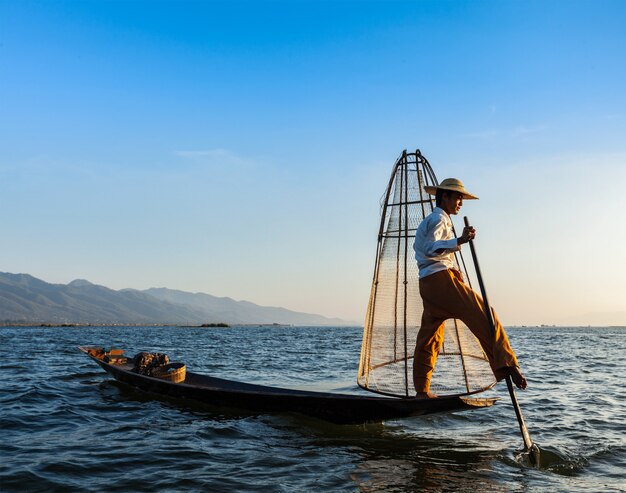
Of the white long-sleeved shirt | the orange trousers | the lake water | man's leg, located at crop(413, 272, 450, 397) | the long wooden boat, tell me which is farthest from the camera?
the long wooden boat

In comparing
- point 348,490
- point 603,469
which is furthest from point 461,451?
point 348,490

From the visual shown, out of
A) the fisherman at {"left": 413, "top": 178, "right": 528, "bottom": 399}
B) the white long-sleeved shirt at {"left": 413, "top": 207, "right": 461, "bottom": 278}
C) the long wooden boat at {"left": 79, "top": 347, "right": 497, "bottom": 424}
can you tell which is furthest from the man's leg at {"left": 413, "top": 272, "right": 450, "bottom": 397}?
the long wooden boat at {"left": 79, "top": 347, "right": 497, "bottom": 424}

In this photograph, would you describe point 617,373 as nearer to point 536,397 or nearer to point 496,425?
point 536,397

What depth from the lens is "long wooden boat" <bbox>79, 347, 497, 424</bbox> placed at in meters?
7.29

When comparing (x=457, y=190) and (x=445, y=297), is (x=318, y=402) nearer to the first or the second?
(x=445, y=297)

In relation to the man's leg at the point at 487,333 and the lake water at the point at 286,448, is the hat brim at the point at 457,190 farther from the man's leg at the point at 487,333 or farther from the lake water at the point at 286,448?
the lake water at the point at 286,448

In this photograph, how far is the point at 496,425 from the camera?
9672mm

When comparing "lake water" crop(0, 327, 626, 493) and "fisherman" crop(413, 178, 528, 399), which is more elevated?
"fisherman" crop(413, 178, 528, 399)

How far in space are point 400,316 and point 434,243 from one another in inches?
103

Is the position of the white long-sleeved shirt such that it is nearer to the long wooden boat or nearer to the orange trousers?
the orange trousers

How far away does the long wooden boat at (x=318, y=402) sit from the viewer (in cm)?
729

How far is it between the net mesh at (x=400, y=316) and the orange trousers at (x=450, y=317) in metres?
1.15

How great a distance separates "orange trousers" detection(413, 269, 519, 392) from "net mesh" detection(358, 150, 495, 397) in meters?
1.15

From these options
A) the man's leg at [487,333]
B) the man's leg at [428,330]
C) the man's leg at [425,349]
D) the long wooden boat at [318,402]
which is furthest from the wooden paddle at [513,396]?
the man's leg at [425,349]
